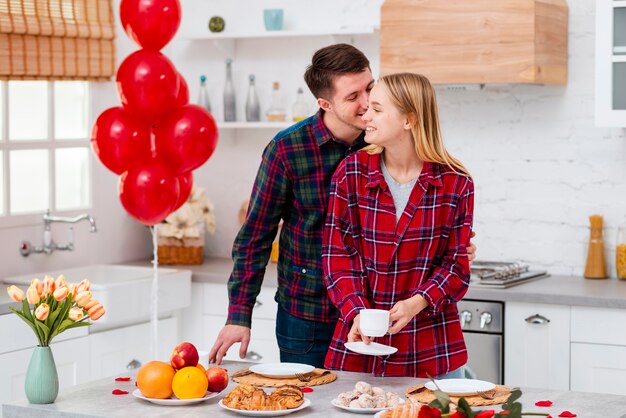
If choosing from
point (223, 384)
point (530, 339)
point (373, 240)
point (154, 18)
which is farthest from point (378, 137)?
point (530, 339)

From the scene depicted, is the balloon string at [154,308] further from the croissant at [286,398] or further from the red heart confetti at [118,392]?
the croissant at [286,398]

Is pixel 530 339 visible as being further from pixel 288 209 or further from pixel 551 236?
pixel 288 209

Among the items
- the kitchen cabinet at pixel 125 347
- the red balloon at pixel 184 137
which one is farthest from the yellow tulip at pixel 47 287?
the kitchen cabinet at pixel 125 347

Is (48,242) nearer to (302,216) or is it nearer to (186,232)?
(186,232)

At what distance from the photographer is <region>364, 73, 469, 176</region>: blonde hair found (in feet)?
8.77

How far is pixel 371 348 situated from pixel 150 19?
5.62ft

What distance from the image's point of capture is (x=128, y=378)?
2.58 m

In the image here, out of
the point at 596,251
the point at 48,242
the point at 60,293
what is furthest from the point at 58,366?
the point at 596,251

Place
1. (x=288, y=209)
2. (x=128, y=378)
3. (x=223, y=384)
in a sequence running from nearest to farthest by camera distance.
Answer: (x=223, y=384), (x=128, y=378), (x=288, y=209)

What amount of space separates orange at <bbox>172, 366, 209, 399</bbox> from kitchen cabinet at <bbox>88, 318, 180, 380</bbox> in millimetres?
1936

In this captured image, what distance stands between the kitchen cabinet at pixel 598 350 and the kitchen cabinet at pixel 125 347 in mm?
1711

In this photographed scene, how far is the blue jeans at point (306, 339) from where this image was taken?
299 cm

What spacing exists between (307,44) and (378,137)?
2364 mm

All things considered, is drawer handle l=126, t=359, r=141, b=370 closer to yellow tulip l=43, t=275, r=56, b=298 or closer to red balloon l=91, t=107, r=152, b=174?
red balloon l=91, t=107, r=152, b=174
